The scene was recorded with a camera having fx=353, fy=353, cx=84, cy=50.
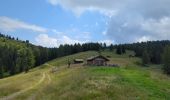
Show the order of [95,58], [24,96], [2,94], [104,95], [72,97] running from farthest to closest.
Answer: [95,58], [2,94], [24,96], [72,97], [104,95]

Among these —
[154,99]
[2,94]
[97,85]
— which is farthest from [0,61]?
[154,99]

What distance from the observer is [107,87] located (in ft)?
120

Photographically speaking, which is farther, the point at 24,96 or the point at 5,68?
the point at 5,68

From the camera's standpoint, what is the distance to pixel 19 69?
6447 inches

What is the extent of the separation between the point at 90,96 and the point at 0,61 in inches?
5924

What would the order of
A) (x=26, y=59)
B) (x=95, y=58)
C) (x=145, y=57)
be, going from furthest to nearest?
(x=145, y=57), (x=26, y=59), (x=95, y=58)

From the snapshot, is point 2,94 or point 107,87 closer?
point 107,87

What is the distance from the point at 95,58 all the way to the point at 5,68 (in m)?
67.7

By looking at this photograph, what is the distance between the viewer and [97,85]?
128 ft

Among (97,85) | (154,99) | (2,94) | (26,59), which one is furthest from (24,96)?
(26,59)

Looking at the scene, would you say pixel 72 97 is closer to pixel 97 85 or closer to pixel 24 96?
pixel 97 85

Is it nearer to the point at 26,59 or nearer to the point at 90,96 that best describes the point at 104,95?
the point at 90,96

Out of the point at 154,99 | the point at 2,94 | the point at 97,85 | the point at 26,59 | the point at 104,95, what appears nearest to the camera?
the point at 154,99

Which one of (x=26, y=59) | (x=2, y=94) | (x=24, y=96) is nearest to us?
(x=24, y=96)
